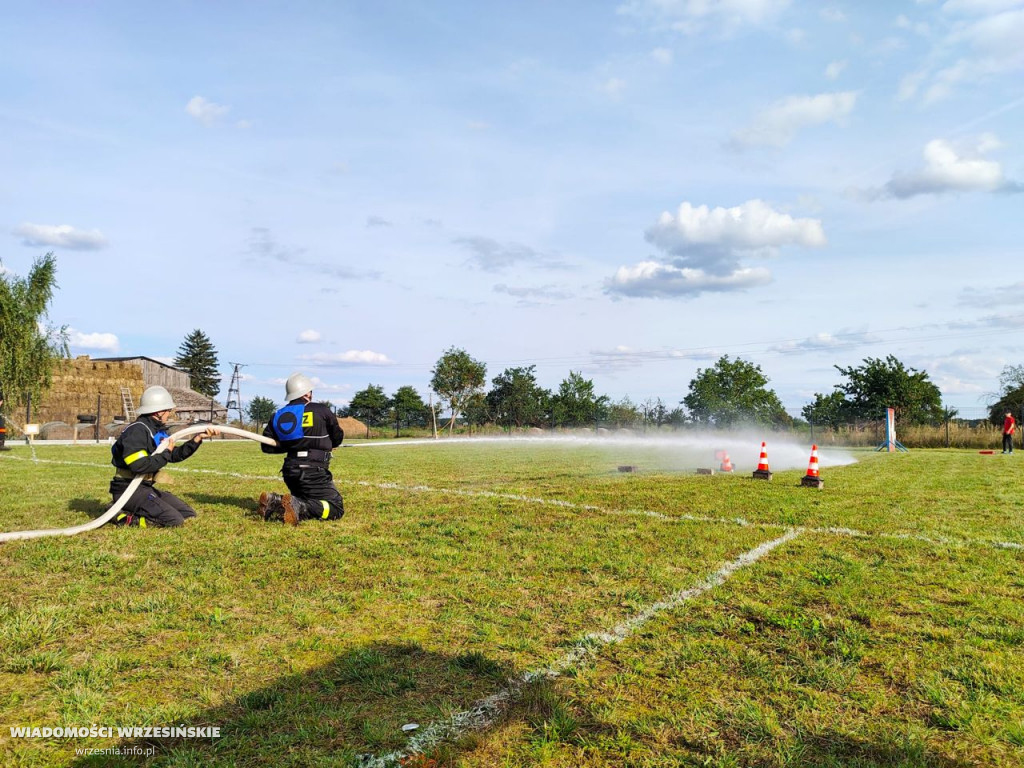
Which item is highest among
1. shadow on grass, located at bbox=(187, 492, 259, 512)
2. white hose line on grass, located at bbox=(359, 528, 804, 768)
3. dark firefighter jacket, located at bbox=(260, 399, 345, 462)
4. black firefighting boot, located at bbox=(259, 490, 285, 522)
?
dark firefighter jacket, located at bbox=(260, 399, 345, 462)

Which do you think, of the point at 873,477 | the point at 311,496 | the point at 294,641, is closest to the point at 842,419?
the point at 873,477

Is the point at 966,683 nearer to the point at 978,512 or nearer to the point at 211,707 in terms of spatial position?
the point at 211,707

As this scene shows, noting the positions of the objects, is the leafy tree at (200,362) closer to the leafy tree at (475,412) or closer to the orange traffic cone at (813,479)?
the leafy tree at (475,412)

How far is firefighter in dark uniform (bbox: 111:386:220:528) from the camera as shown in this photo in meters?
6.95

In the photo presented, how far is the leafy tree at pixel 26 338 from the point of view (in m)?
28.1

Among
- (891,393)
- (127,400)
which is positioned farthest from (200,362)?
(891,393)

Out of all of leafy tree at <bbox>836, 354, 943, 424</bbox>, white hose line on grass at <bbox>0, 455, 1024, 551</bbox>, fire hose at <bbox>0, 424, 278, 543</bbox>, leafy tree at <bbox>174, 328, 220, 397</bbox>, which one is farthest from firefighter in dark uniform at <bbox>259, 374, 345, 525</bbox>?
leafy tree at <bbox>174, 328, 220, 397</bbox>

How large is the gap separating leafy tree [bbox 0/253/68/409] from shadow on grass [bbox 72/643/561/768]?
1306 inches

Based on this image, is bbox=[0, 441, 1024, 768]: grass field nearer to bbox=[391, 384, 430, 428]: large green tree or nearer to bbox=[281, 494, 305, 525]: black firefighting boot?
bbox=[281, 494, 305, 525]: black firefighting boot

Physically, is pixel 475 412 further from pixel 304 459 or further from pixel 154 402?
pixel 154 402

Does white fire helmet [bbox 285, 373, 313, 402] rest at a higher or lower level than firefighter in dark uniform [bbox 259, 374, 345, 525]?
higher

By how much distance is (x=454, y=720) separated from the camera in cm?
279

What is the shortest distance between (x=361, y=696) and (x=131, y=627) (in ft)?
6.19

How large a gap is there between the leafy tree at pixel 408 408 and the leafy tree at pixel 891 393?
33.2 m
